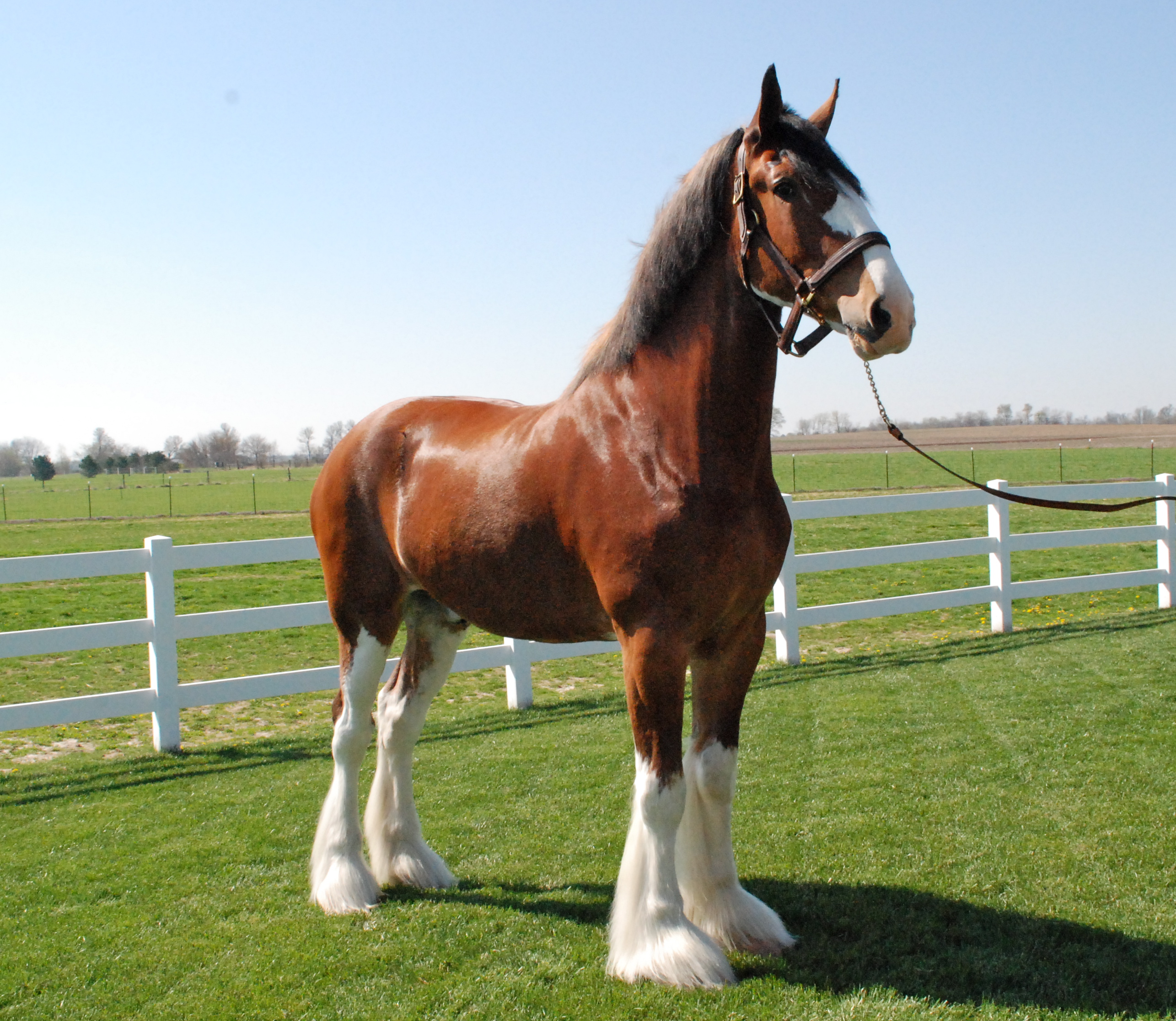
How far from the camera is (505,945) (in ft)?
9.82

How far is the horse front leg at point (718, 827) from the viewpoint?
113 inches

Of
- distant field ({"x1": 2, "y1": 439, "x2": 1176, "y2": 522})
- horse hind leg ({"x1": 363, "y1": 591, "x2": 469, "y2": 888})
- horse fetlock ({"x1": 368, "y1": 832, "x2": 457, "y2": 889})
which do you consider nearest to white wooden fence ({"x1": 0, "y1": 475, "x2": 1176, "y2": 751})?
horse hind leg ({"x1": 363, "y1": 591, "x2": 469, "y2": 888})

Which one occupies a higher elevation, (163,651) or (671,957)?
(163,651)

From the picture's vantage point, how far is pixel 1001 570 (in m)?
8.93

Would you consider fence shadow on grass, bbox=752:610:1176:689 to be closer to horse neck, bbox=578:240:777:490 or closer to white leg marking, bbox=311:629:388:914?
white leg marking, bbox=311:629:388:914

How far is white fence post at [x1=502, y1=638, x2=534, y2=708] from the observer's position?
6.80 metres

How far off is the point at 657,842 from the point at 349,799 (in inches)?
55.1

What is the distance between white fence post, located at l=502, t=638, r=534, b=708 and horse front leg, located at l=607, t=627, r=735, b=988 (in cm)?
410

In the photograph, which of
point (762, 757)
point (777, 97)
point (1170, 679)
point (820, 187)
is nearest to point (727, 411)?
point (820, 187)

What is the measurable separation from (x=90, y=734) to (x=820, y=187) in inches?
259

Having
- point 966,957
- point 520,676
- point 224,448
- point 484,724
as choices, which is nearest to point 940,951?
point 966,957

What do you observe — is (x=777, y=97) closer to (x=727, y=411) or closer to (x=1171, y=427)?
(x=727, y=411)

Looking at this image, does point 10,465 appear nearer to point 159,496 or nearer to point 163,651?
point 159,496

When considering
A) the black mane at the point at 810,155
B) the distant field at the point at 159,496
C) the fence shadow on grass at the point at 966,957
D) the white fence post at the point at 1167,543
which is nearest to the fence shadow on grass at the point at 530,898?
the fence shadow on grass at the point at 966,957
